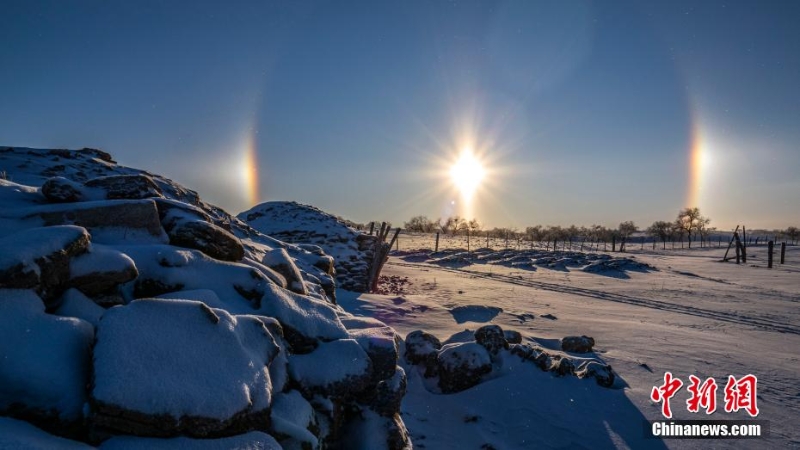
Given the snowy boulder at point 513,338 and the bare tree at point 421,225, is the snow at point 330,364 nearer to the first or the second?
the snowy boulder at point 513,338

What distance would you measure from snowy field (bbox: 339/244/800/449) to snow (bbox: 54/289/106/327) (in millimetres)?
3393

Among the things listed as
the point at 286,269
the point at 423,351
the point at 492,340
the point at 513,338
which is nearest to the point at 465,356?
the point at 492,340

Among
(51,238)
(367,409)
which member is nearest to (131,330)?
(51,238)

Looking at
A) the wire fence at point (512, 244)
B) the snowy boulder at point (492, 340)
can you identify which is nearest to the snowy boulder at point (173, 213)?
the snowy boulder at point (492, 340)

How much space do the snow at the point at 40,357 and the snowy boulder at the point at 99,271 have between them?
1.18 feet

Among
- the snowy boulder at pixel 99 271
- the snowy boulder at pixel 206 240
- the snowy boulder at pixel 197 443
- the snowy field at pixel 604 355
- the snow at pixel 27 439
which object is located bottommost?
the snowy field at pixel 604 355

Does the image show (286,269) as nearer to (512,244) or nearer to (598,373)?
(598,373)

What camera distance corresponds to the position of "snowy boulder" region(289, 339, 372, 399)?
330 centimetres

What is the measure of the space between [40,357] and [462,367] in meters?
4.73

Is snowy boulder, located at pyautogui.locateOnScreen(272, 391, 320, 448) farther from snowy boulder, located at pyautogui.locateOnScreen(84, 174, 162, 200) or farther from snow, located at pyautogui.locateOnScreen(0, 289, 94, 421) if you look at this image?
snowy boulder, located at pyautogui.locateOnScreen(84, 174, 162, 200)

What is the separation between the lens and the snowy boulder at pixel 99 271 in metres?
2.81

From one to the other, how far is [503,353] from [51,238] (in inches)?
218

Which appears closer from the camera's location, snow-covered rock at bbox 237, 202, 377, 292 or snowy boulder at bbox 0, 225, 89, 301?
snowy boulder at bbox 0, 225, 89, 301

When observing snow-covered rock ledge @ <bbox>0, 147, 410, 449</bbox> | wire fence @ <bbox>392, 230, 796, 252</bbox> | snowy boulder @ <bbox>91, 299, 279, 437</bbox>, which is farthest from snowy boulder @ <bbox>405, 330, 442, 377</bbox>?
wire fence @ <bbox>392, 230, 796, 252</bbox>
